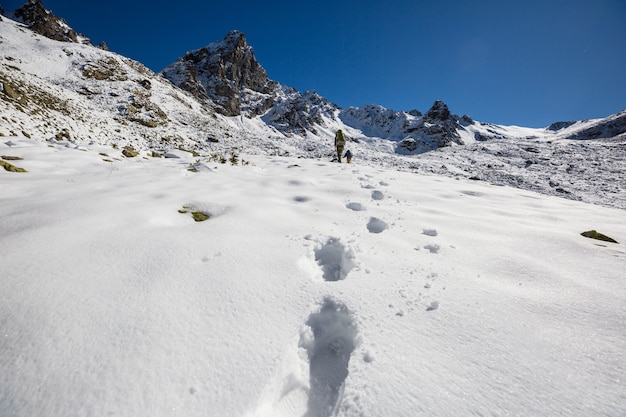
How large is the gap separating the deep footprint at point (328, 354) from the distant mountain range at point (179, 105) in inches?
543

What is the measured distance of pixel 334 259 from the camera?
132 inches

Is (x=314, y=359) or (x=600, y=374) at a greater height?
(x=600, y=374)

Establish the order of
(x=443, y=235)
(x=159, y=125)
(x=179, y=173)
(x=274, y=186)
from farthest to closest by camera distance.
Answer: (x=159, y=125) → (x=179, y=173) → (x=274, y=186) → (x=443, y=235)

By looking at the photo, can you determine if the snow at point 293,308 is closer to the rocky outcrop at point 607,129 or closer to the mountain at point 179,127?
the mountain at point 179,127

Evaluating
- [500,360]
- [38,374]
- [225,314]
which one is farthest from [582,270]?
[38,374]

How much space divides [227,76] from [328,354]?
3851 inches

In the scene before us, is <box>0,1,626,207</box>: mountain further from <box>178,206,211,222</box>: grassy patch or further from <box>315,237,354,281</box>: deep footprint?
<box>315,237,354,281</box>: deep footprint

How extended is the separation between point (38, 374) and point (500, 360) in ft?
9.83

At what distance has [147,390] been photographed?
5.00ft

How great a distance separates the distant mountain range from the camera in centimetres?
1872

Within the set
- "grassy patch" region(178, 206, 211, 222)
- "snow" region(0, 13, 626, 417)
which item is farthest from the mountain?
"snow" region(0, 13, 626, 417)

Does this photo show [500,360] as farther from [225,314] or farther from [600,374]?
[225,314]

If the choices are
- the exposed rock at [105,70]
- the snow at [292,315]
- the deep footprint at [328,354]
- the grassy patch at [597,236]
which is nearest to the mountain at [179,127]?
the exposed rock at [105,70]

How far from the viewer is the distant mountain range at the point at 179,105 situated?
18719 millimetres
